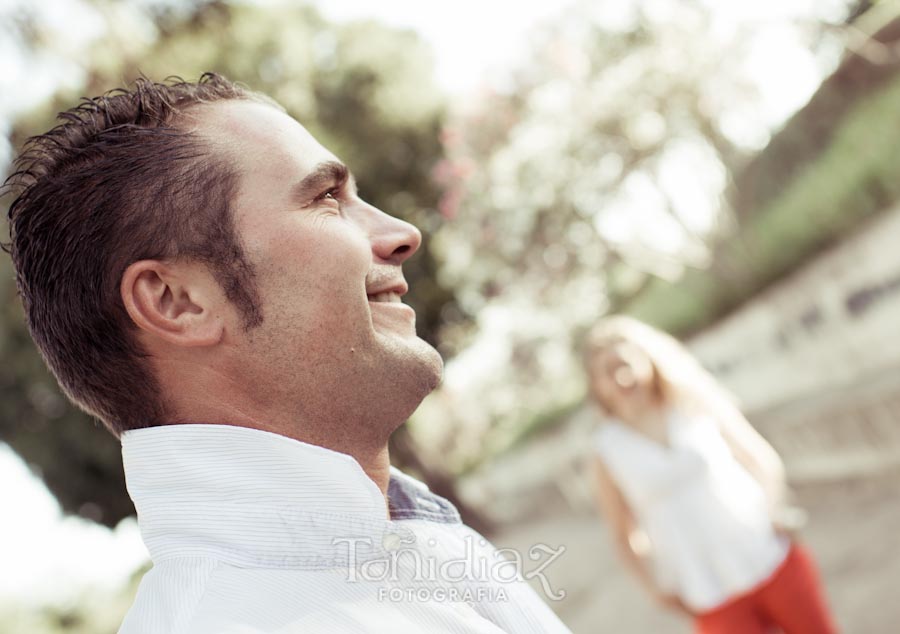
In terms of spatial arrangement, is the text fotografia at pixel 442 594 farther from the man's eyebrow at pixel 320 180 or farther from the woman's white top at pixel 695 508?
the woman's white top at pixel 695 508

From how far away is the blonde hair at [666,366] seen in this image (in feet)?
15.0

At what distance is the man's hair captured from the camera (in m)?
1.86

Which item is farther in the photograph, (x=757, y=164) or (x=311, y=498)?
(x=757, y=164)

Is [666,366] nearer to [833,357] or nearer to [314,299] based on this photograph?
[314,299]

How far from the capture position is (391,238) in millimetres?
2006

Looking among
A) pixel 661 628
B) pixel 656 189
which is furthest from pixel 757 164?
pixel 661 628

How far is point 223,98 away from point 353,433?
881 mm

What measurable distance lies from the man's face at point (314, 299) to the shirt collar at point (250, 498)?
0.17 meters

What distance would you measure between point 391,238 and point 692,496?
2.95 m

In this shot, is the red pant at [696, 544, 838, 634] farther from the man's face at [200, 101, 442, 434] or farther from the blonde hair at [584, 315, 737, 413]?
the man's face at [200, 101, 442, 434]

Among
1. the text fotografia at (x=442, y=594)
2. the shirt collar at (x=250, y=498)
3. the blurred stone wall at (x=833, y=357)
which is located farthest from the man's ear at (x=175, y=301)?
the blurred stone wall at (x=833, y=357)

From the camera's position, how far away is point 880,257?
7.54 meters

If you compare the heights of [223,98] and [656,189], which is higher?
[223,98]

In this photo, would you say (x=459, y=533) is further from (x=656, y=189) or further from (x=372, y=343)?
(x=656, y=189)
